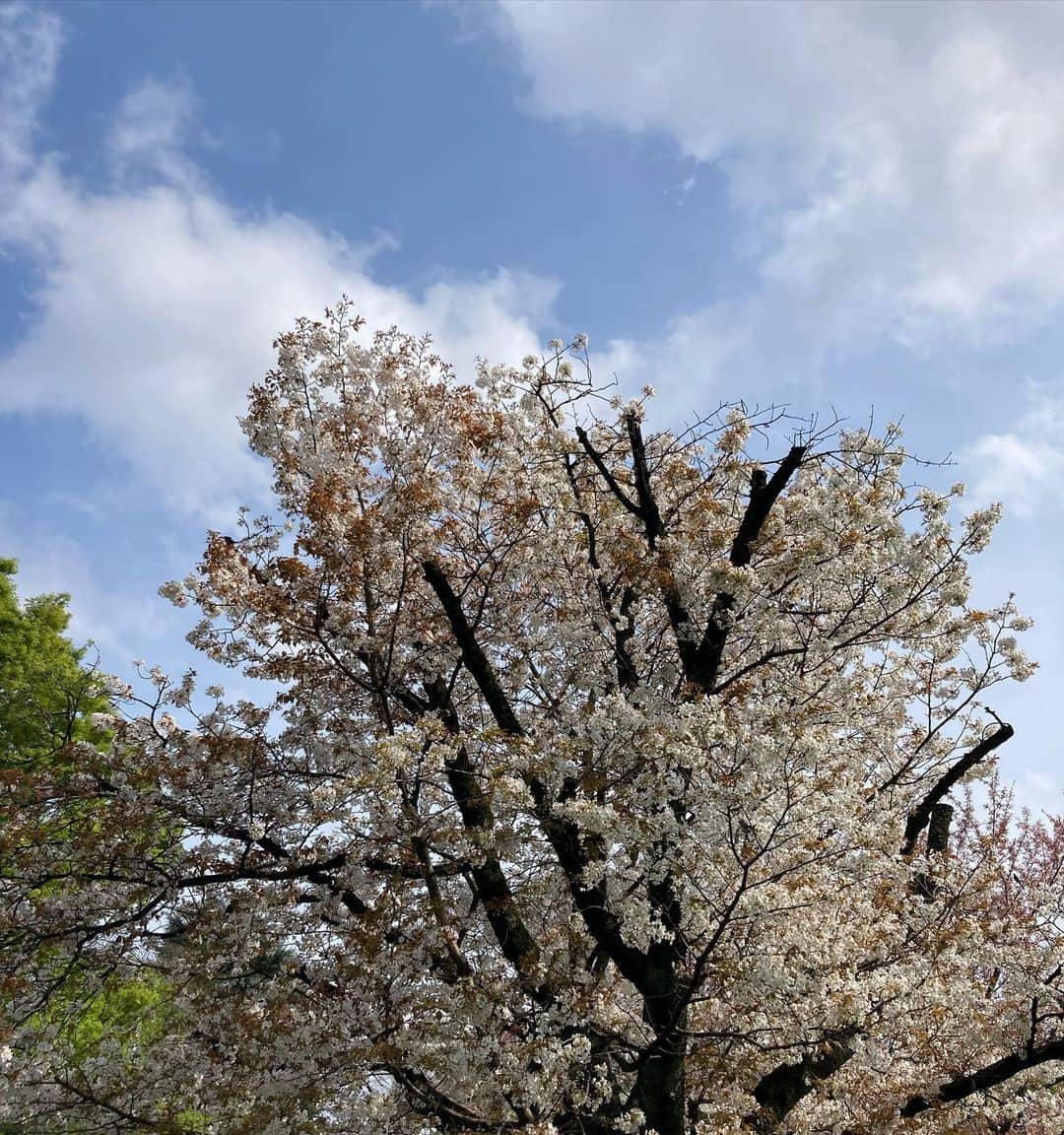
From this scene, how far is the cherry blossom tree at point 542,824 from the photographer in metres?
7.00

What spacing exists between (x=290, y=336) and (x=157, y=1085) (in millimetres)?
7939

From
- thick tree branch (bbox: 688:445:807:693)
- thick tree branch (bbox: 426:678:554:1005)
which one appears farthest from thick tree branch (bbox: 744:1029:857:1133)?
thick tree branch (bbox: 688:445:807:693)

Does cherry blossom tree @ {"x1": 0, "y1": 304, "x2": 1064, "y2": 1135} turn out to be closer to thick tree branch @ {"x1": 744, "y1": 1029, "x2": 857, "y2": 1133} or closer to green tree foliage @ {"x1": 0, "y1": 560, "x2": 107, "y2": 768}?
thick tree branch @ {"x1": 744, "y1": 1029, "x2": 857, "y2": 1133}

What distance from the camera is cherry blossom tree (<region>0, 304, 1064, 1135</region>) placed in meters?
7.00

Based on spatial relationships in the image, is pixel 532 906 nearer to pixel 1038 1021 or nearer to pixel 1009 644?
pixel 1038 1021

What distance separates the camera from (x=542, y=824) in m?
7.28

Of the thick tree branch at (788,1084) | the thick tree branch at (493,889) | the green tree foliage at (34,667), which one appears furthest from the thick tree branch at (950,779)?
the green tree foliage at (34,667)

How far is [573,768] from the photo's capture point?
24.2 feet

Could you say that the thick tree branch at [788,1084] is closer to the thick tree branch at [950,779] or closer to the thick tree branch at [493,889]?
the thick tree branch at [493,889]

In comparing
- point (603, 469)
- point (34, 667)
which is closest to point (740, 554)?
point (603, 469)

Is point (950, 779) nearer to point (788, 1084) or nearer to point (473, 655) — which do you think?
point (788, 1084)

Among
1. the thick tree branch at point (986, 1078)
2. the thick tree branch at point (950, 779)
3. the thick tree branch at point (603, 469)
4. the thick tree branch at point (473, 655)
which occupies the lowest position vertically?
the thick tree branch at point (986, 1078)

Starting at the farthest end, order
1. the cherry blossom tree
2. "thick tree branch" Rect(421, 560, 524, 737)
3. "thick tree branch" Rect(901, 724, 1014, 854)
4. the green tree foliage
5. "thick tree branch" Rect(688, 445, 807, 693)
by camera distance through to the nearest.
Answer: the green tree foliage < "thick tree branch" Rect(901, 724, 1014, 854) < "thick tree branch" Rect(421, 560, 524, 737) < "thick tree branch" Rect(688, 445, 807, 693) < the cherry blossom tree

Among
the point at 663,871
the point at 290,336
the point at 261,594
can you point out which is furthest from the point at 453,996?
the point at 290,336
